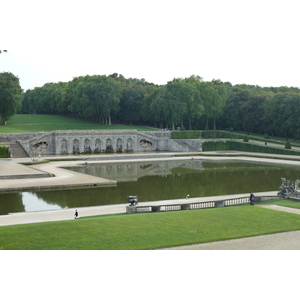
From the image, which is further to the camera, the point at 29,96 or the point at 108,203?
the point at 29,96

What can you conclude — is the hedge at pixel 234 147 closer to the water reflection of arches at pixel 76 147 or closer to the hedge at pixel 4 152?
the water reflection of arches at pixel 76 147

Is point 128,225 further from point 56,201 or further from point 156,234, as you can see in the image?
point 56,201

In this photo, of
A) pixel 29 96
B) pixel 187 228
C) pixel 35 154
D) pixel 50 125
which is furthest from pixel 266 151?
pixel 29 96

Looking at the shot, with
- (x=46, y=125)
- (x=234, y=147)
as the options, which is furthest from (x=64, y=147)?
(x=234, y=147)

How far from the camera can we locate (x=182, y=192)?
134ft

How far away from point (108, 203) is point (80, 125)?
69.6 meters

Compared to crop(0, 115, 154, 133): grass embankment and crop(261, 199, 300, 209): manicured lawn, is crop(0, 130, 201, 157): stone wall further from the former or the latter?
crop(261, 199, 300, 209): manicured lawn

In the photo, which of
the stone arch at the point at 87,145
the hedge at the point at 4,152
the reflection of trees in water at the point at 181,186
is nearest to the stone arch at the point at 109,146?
the stone arch at the point at 87,145

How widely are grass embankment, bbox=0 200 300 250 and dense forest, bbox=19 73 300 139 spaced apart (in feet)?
201

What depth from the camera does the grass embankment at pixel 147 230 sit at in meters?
19.0

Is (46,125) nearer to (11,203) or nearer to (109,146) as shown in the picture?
(109,146)

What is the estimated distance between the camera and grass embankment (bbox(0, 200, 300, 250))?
62.4ft

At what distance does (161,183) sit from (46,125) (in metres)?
57.9

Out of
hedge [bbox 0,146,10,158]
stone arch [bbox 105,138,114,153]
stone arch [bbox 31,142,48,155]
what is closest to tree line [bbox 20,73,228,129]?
stone arch [bbox 105,138,114,153]
